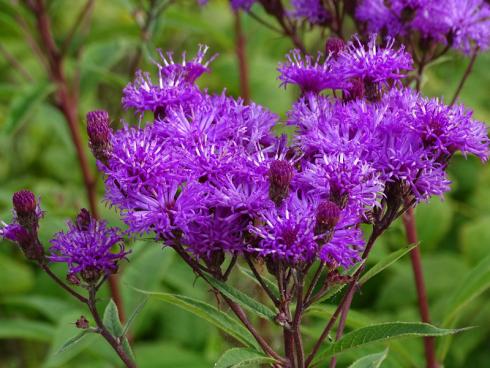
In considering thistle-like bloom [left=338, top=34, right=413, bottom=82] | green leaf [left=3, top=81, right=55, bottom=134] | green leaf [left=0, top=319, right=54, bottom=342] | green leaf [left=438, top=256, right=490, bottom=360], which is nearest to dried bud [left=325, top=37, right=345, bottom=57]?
thistle-like bloom [left=338, top=34, right=413, bottom=82]

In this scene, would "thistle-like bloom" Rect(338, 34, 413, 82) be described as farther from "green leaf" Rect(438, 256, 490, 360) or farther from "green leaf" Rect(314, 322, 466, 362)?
"green leaf" Rect(438, 256, 490, 360)

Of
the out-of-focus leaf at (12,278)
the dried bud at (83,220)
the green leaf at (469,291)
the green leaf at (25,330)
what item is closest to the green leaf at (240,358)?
the dried bud at (83,220)

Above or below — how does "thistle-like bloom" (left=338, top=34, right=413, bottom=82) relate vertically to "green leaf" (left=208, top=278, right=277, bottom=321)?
above

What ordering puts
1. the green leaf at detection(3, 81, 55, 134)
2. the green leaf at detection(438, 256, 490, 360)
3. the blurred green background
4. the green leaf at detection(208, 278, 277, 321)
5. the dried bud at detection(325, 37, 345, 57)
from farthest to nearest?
the blurred green background → the green leaf at detection(3, 81, 55, 134) → the green leaf at detection(438, 256, 490, 360) → the dried bud at detection(325, 37, 345, 57) → the green leaf at detection(208, 278, 277, 321)

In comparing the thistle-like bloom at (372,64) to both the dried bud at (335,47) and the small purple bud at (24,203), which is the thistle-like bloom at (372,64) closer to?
the dried bud at (335,47)

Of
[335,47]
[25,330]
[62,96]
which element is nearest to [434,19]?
[335,47]

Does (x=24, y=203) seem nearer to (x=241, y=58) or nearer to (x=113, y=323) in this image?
(x=113, y=323)
